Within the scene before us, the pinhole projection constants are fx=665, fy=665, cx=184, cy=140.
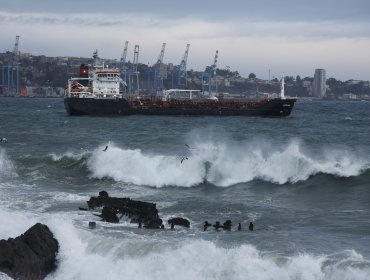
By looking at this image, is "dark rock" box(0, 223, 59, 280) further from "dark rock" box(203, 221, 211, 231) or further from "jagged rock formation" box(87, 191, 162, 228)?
"dark rock" box(203, 221, 211, 231)

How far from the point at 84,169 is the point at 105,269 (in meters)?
18.9

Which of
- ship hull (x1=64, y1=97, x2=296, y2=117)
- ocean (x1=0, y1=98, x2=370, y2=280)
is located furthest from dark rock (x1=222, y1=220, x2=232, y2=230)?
ship hull (x1=64, y1=97, x2=296, y2=117)

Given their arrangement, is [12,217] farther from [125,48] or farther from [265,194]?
[125,48]

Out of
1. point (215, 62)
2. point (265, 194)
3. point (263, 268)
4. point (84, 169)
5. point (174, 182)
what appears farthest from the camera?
point (215, 62)

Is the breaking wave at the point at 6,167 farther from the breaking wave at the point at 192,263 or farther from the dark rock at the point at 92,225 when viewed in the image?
the breaking wave at the point at 192,263

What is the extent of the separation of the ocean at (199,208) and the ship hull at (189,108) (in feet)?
128

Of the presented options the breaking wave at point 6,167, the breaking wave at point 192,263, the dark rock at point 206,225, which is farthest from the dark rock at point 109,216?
the breaking wave at point 6,167

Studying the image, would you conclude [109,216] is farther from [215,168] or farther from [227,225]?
[215,168]

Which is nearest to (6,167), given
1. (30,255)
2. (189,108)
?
(30,255)

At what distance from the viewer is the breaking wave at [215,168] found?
29.9 metres

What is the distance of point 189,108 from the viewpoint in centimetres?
8925

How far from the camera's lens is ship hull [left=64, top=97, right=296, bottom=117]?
8562 cm

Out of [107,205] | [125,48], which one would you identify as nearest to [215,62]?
[125,48]

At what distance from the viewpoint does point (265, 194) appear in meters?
26.7
